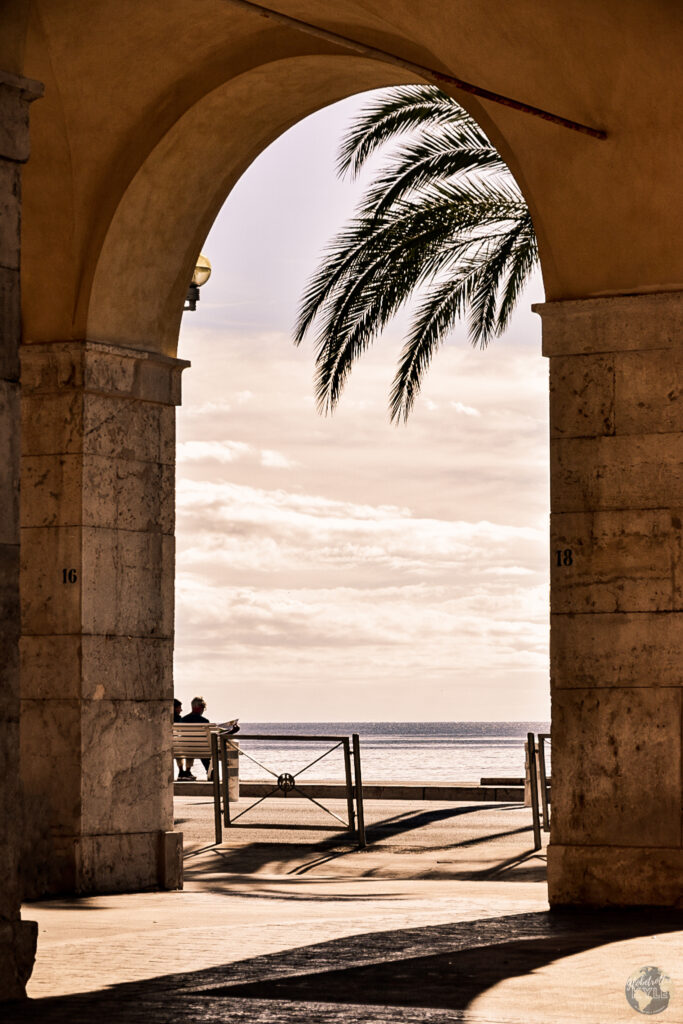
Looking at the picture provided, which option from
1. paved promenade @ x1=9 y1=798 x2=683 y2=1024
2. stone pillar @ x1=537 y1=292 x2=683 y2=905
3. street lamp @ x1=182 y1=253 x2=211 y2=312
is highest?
street lamp @ x1=182 y1=253 x2=211 y2=312

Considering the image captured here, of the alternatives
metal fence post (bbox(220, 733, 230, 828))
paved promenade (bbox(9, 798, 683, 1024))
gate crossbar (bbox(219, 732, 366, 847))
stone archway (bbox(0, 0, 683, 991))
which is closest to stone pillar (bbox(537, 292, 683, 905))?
stone archway (bbox(0, 0, 683, 991))

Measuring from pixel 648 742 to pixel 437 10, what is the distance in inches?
192

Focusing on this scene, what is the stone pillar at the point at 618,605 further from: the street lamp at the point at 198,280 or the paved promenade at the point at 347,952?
the street lamp at the point at 198,280

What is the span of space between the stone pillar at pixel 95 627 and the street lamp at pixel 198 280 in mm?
1572

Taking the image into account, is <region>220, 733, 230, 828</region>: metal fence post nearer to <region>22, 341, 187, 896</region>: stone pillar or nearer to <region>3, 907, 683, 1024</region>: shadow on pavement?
<region>22, 341, 187, 896</region>: stone pillar

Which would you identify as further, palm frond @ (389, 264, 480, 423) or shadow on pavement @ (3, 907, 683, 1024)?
palm frond @ (389, 264, 480, 423)

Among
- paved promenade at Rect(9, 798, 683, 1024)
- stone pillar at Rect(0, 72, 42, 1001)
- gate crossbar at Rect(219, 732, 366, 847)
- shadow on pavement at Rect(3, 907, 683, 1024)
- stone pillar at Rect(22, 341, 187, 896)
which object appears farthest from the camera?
gate crossbar at Rect(219, 732, 366, 847)

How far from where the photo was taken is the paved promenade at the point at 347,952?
21.3 ft

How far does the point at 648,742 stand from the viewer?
1018 cm

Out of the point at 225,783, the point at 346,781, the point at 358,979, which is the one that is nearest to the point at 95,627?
the point at 346,781

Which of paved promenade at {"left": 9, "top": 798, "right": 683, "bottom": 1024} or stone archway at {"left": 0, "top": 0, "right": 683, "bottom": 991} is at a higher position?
stone archway at {"left": 0, "top": 0, "right": 683, "bottom": 991}

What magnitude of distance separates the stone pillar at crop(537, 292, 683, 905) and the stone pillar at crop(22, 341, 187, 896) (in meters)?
3.36

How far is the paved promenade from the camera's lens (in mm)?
6496

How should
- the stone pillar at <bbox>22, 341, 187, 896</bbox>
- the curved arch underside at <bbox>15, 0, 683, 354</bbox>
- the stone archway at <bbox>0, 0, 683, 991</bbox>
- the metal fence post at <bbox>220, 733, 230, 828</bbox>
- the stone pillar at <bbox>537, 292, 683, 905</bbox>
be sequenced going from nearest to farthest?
the stone pillar at <bbox>537, 292, 683, 905</bbox>
the stone archway at <bbox>0, 0, 683, 991</bbox>
the curved arch underside at <bbox>15, 0, 683, 354</bbox>
the stone pillar at <bbox>22, 341, 187, 896</bbox>
the metal fence post at <bbox>220, 733, 230, 828</bbox>
